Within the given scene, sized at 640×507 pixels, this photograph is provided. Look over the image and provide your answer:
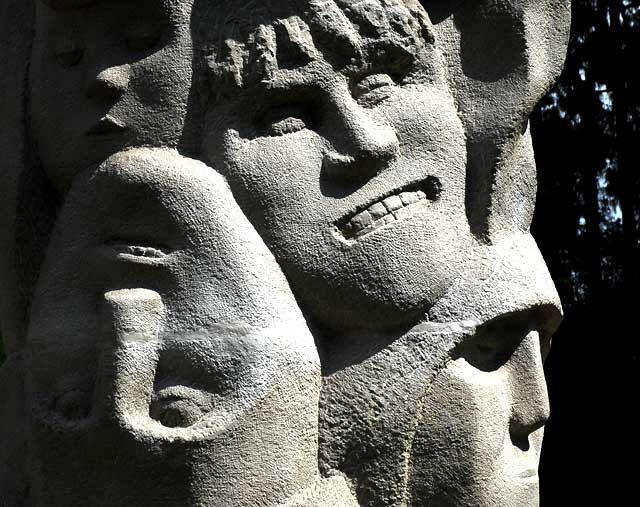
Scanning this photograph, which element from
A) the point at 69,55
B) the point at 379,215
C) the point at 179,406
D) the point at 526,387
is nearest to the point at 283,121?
the point at 379,215

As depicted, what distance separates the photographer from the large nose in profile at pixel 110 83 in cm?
265

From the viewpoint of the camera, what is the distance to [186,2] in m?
2.67

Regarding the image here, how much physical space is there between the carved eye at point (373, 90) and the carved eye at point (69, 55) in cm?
63

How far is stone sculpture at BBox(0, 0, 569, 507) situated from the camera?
96.0 inches

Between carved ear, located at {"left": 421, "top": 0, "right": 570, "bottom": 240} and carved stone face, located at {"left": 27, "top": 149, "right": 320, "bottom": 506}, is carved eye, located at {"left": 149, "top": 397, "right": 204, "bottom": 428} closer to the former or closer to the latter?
carved stone face, located at {"left": 27, "top": 149, "right": 320, "bottom": 506}

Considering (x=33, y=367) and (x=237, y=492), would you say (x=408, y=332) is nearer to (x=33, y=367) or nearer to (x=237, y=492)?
(x=237, y=492)

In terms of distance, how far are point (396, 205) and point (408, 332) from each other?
280 mm

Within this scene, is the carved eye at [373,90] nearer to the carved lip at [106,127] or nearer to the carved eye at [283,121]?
the carved eye at [283,121]

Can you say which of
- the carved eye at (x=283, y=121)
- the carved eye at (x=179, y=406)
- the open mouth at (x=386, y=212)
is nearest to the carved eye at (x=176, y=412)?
the carved eye at (x=179, y=406)

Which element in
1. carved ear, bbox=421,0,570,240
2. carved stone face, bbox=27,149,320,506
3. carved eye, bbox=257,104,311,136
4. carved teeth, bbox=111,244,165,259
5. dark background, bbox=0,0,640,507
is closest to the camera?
carved stone face, bbox=27,149,320,506

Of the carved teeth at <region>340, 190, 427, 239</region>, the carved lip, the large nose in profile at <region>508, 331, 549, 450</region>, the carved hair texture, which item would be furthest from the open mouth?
the carved lip

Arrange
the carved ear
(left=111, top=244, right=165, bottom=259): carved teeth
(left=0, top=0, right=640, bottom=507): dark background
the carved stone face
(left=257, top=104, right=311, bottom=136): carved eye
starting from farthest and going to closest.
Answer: (left=0, top=0, right=640, bottom=507): dark background
the carved ear
(left=257, top=104, right=311, bottom=136): carved eye
(left=111, top=244, right=165, bottom=259): carved teeth
the carved stone face

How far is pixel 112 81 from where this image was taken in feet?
8.69

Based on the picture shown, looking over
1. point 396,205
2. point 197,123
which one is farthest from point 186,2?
point 396,205
